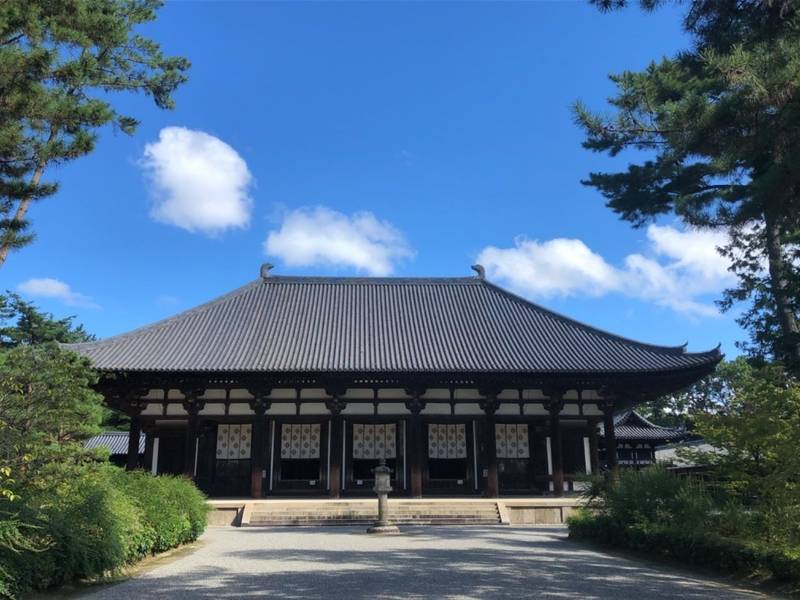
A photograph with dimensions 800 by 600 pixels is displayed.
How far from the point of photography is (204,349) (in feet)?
60.7

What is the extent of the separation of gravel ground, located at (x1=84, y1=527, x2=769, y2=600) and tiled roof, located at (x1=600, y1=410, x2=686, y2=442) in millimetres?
17234

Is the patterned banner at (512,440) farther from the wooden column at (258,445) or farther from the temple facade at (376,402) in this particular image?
the wooden column at (258,445)

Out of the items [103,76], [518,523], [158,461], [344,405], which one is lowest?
[518,523]

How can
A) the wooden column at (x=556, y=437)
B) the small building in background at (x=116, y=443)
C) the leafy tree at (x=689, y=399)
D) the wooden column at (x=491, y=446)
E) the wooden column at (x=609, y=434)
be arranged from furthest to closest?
the leafy tree at (x=689, y=399), the small building in background at (x=116, y=443), the wooden column at (x=609, y=434), the wooden column at (x=556, y=437), the wooden column at (x=491, y=446)

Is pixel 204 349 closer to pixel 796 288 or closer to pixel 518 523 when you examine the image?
pixel 518 523

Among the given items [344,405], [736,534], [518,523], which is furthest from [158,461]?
[736,534]

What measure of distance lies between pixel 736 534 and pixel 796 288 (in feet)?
24.0

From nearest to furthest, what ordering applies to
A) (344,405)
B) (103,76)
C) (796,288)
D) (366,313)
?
(103,76), (796,288), (344,405), (366,313)

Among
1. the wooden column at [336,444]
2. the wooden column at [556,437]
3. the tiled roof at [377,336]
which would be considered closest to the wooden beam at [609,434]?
the wooden column at [556,437]

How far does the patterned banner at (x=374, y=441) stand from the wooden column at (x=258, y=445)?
112 inches

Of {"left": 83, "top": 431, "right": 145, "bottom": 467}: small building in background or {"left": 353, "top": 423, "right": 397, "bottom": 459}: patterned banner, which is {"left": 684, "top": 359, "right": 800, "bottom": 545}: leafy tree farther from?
{"left": 83, "top": 431, "right": 145, "bottom": 467}: small building in background

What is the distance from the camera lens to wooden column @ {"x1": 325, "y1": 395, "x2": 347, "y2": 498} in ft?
57.5

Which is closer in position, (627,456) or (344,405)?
(344,405)

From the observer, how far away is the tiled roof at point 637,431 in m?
27.5
